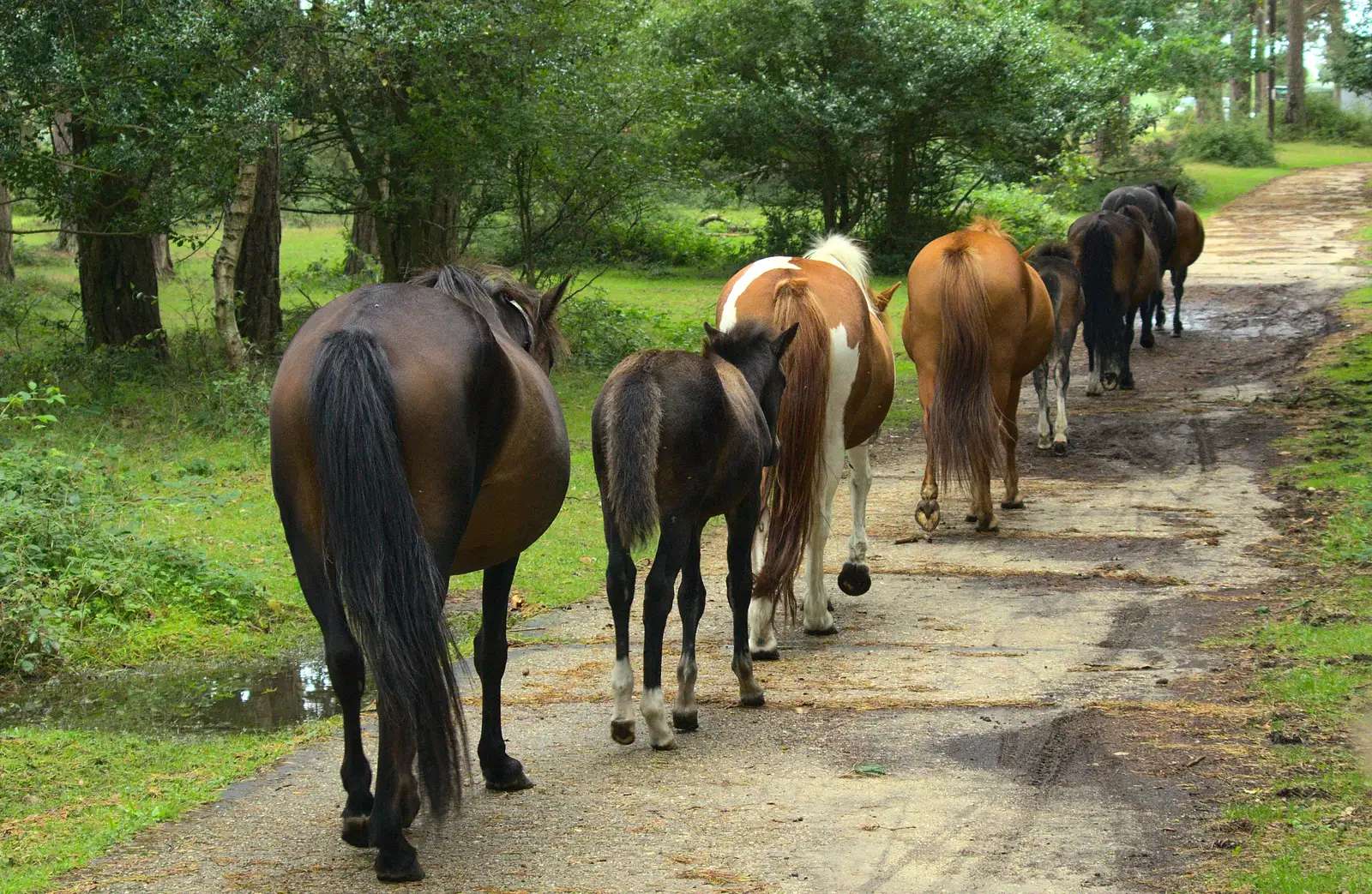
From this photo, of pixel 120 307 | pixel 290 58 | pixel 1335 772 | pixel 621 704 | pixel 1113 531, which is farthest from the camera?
pixel 120 307

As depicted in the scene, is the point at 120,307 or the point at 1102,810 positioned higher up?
the point at 120,307

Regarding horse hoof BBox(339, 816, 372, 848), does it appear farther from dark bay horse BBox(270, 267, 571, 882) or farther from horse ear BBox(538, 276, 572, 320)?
horse ear BBox(538, 276, 572, 320)

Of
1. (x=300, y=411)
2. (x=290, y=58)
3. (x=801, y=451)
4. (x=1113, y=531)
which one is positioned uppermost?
(x=290, y=58)

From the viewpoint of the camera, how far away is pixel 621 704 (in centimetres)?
543

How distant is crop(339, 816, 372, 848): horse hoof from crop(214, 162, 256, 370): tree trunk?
9376 mm

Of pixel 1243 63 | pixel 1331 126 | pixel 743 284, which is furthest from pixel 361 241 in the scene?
pixel 1331 126

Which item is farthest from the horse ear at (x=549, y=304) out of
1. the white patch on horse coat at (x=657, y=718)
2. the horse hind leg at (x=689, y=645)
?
the white patch on horse coat at (x=657, y=718)

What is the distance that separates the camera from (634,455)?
5.21m

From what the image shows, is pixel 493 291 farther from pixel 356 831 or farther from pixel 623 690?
pixel 356 831

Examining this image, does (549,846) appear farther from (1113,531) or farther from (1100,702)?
(1113,531)

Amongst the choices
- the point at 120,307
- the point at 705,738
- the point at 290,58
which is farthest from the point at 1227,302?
the point at 705,738

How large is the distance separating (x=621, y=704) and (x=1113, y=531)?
550cm

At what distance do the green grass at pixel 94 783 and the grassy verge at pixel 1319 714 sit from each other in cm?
364

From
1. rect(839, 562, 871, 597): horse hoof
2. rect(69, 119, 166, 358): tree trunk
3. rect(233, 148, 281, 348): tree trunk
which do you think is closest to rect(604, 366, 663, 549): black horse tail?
rect(839, 562, 871, 597): horse hoof
